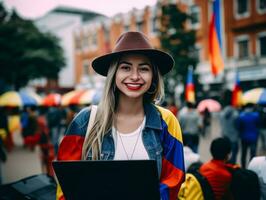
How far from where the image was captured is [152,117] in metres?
2.06

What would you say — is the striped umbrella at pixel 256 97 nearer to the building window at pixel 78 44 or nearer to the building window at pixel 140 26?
the building window at pixel 140 26

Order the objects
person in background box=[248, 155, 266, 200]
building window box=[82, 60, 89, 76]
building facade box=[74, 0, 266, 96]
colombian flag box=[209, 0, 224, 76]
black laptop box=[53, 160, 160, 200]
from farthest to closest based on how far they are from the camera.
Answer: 1. building window box=[82, 60, 89, 76]
2. building facade box=[74, 0, 266, 96]
3. colombian flag box=[209, 0, 224, 76]
4. person in background box=[248, 155, 266, 200]
5. black laptop box=[53, 160, 160, 200]

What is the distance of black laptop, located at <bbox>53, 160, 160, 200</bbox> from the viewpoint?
63.6 inches

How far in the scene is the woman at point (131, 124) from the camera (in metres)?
1.95

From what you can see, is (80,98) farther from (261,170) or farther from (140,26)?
(140,26)

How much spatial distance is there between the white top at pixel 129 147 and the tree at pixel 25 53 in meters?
31.4

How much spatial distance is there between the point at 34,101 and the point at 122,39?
11278 millimetres

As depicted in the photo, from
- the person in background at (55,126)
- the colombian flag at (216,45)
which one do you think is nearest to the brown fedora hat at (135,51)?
the colombian flag at (216,45)

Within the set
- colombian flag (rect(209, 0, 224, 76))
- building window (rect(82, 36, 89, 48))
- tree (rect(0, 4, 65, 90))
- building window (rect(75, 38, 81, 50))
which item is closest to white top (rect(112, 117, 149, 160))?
colombian flag (rect(209, 0, 224, 76))

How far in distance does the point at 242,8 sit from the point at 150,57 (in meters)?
25.1

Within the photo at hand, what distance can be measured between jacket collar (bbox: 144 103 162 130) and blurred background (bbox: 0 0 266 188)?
2.08 metres

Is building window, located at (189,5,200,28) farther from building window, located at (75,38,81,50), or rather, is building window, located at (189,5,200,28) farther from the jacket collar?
the jacket collar

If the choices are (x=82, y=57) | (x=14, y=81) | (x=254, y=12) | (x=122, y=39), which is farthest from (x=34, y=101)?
(x=82, y=57)

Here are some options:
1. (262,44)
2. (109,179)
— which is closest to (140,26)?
(262,44)
